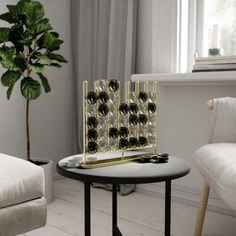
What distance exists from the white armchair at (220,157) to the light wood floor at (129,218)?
0.24 m

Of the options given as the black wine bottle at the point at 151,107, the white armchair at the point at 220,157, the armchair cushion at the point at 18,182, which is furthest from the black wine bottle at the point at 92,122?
the white armchair at the point at 220,157

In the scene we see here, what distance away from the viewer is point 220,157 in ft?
4.70

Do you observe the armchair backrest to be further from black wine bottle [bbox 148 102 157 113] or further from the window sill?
black wine bottle [bbox 148 102 157 113]

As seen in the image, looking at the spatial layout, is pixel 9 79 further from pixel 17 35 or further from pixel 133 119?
pixel 133 119

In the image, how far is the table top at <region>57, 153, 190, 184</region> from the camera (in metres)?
1.12

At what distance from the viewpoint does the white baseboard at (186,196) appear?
2.20m

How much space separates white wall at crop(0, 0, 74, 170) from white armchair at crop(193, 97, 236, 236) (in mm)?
1433

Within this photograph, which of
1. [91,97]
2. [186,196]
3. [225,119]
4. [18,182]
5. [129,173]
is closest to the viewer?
[129,173]

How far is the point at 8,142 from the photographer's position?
8.71 ft

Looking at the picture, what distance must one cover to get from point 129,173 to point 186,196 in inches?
51.0

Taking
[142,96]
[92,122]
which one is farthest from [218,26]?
[92,122]

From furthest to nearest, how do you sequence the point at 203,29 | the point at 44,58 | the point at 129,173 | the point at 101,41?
the point at 101,41 → the point at 203,29 → the point at 44,58 → the point at 129,173

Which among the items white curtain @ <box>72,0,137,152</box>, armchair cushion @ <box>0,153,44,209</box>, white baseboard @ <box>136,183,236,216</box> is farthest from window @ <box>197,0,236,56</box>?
armchair cushion @ <box>0,153,44,209</box>

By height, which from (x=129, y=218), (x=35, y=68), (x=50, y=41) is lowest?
(x=129, y=218)
